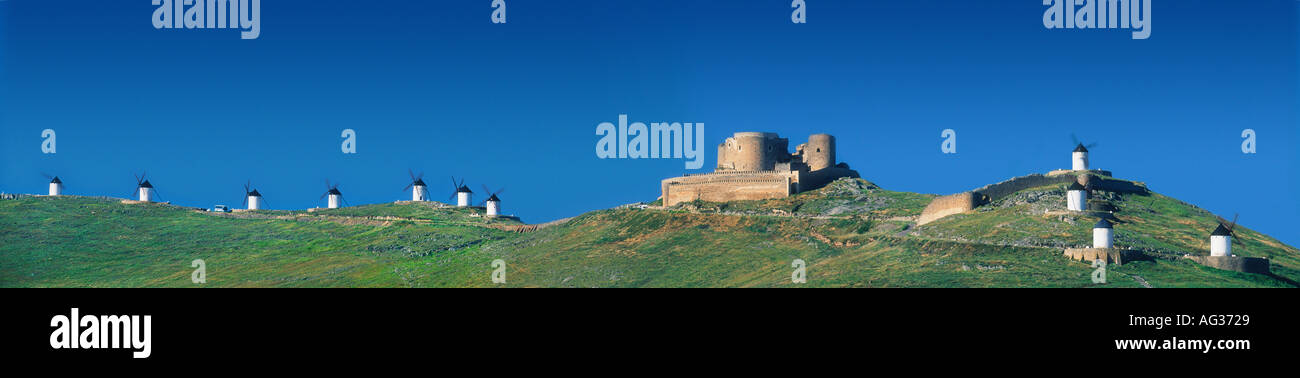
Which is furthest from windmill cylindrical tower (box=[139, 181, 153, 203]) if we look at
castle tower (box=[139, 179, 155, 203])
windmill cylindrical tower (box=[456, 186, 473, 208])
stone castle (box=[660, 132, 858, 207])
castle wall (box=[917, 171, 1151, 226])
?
castle wall (box=[917, 171, 1151, 226])

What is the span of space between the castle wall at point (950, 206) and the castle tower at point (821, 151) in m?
19.8

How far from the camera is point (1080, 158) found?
83.3 metres

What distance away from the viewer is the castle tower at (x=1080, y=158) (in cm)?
8331

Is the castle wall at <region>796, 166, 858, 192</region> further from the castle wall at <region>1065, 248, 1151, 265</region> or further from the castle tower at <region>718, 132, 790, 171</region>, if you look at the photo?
the castle wall at <region>1065, 248, 1151, 265</region>

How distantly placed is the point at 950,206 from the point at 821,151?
21515 mm

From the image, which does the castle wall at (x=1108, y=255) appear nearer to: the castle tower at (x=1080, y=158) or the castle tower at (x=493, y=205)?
the castle tower at (x=1080, y=158)

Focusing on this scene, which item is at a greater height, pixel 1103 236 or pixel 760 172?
pixel 760 172

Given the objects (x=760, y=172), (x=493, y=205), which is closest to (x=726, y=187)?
(x=760, y=172)

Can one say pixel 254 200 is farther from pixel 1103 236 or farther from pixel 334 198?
pixel 1103 236

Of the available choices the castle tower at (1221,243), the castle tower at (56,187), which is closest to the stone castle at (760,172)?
the castle tower at (1221,243)
